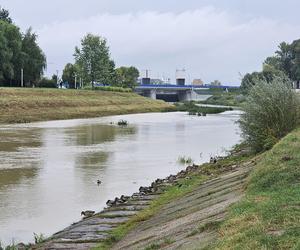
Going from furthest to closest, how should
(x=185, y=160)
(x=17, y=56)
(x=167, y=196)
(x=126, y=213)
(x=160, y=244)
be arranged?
(x=17, y=56) → (x=185, y=160) → (x=167, y=196) → (x=126, y=213) → (x=160, y=244)

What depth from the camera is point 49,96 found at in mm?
79062

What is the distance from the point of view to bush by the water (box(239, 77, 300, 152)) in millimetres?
19883

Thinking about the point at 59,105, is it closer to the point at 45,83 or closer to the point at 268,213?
the point at 45,83

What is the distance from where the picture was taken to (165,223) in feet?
35.1

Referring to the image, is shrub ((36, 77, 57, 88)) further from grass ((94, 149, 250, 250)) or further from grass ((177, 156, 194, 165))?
grass ((94, 149, 250, 250))

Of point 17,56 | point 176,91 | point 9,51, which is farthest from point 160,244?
point 176,91

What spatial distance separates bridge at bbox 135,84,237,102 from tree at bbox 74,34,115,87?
48.8 metres

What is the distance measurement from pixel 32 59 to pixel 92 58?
13.8 meters

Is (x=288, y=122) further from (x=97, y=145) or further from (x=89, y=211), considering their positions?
(x=97, y=145)

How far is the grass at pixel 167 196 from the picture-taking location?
11188 millimetres

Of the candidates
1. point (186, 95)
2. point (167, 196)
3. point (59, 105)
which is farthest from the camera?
point (186, 95)

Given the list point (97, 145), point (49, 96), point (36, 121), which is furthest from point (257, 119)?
point (49, 96)

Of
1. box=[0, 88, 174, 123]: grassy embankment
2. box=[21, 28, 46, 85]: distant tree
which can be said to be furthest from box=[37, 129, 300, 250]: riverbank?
box=[21, 28, 46, 85]: distant tree

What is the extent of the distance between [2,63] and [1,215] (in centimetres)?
7854
